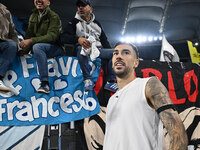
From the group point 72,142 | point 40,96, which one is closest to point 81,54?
point 40,96

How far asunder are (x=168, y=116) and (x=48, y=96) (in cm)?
229

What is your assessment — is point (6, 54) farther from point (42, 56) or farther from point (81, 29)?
point (81, 29)

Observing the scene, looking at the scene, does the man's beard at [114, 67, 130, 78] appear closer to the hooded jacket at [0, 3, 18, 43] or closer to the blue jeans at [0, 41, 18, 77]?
the blue jeans at [0, 41, 18, 77]

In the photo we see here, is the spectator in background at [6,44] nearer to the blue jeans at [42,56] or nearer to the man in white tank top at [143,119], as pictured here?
the blue jeans at [42,56]

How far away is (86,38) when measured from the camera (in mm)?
3771

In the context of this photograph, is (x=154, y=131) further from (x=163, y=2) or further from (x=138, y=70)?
(x=163, y=2)

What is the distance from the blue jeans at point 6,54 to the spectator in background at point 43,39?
0.13 meters

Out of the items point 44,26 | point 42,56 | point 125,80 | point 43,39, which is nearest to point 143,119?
point 125,80

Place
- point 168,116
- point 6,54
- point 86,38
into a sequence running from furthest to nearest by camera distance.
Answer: point 86,38, point 6,54, point 168,116

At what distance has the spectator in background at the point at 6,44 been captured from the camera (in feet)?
10.7

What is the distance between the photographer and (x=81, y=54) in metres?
3.48

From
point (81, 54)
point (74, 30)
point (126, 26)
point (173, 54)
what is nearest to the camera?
point (81, 54)

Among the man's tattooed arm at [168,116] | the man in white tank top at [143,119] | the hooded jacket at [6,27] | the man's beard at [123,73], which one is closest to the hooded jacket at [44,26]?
the hooded jacket at [6,27]

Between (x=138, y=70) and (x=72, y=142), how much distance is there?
1.67 m
